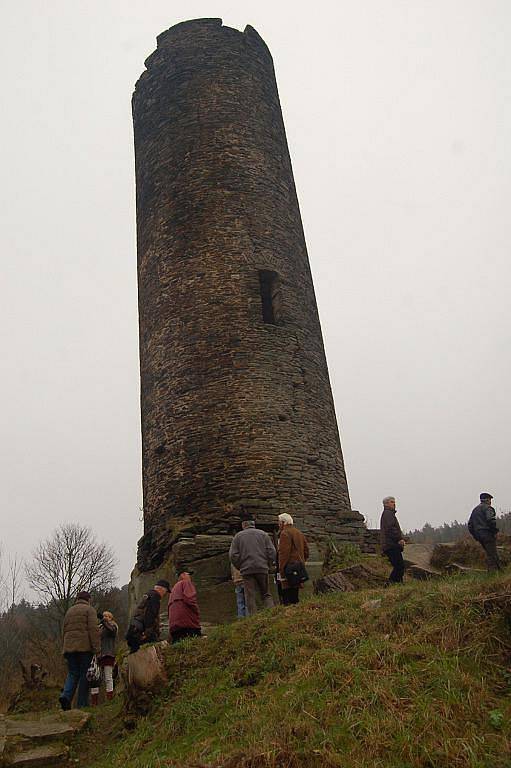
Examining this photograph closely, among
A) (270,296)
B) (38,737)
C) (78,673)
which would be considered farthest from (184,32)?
(38,737)

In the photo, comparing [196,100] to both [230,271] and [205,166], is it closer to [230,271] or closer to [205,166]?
[205,166]

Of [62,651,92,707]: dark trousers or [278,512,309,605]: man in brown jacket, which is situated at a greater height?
[278,512,309,605]: man in brown jacket

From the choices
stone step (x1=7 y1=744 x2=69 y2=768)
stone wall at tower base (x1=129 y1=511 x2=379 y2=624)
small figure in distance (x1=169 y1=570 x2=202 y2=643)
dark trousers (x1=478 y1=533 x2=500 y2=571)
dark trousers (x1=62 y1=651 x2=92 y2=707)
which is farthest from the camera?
stone wall at tower base (x1=129 y1=511 x2=379 y2=624)

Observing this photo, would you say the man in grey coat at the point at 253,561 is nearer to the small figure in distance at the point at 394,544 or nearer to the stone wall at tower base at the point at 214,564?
the stone wall at tower base at the point at 214,564

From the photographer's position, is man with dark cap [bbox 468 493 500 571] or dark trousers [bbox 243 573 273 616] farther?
man with dark cap [bbox 468 493 500 571]

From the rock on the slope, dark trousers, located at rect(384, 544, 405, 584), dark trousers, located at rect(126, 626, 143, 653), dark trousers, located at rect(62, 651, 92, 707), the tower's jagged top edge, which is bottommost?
the rock on the slope

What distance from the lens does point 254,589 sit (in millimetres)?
9016

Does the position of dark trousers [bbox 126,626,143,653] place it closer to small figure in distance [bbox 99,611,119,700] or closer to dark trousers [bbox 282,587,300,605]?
small figure in distance [bbox 99,611,119,700]

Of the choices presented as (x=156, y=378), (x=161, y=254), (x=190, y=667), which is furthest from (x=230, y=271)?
(x=190, y=667)

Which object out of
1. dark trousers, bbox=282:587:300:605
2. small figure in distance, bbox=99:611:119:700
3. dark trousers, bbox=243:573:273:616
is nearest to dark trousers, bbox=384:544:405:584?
dark trousers, bbox=282:587:300:605

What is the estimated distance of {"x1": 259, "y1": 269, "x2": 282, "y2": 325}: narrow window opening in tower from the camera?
1336 centimetres

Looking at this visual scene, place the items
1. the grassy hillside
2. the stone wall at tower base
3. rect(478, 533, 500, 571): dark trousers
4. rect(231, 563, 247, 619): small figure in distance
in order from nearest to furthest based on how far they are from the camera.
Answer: the grassy hillside
rect(231, 563, 247, 619): small figure in distance
rect(478, 533, 500, 571): dark trousers
the stone wall at tower base

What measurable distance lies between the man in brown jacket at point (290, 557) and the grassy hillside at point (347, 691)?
3.19 feet

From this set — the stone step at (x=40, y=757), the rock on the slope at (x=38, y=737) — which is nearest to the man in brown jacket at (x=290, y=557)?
Result: the rock on the slope at (x=38, y=737)
